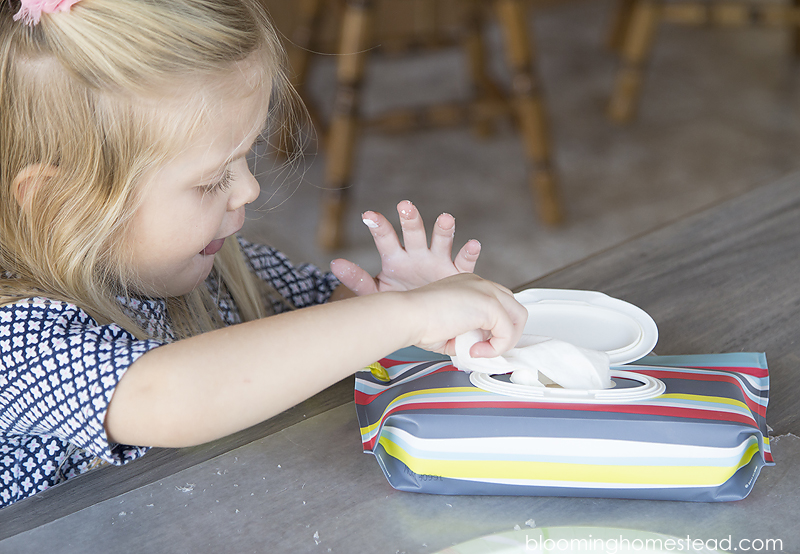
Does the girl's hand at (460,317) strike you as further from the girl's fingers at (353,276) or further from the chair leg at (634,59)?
the chair leg at (634,59)

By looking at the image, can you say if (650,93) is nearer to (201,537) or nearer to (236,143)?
(236,143)

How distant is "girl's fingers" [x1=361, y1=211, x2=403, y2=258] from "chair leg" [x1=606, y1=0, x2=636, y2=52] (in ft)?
9.78

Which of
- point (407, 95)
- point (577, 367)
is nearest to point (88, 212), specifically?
point (577, 367)

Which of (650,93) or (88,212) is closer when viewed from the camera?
(88,212)

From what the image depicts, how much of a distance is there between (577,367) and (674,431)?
84 millimetres

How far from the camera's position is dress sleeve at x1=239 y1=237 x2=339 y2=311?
94cm

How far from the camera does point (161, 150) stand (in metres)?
0.64

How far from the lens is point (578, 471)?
55cm

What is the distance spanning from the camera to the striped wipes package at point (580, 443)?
0.54 meters

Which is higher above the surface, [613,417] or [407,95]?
[613,417]

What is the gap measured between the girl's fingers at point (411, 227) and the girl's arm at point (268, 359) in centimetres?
13

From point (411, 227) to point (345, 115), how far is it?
4.49 feet

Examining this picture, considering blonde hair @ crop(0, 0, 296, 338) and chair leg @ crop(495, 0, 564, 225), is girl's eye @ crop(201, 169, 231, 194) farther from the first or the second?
chair leg @ crop(495, 0, 564, 225)

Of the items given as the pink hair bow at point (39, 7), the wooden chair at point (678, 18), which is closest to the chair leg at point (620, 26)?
the wooden chair at point (678, 18)
